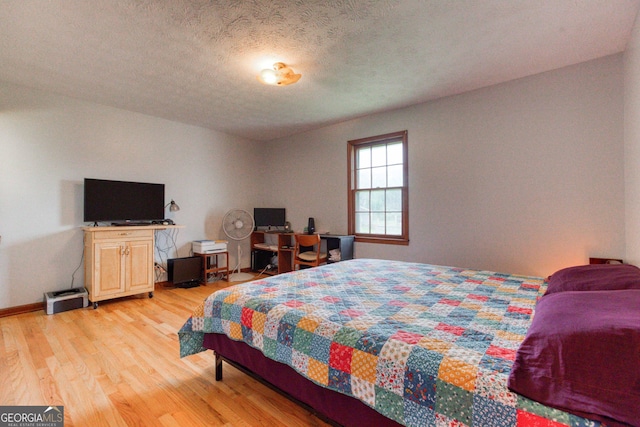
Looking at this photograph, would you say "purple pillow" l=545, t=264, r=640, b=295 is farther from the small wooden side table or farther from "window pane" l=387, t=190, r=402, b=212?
the small wooden side table

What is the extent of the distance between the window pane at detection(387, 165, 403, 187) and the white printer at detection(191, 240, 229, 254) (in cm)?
279

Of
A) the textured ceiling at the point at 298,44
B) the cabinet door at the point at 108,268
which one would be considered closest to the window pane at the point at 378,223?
the textured ceiling at the point at 298,44

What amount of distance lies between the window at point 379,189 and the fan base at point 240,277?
1.94 metres

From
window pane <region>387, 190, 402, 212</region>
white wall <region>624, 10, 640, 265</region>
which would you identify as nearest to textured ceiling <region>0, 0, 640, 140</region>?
white wall <region>624, 10, 640, 265</region>

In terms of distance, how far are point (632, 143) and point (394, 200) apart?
230cm

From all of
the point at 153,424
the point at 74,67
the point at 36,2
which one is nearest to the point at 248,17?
the point at 36,2

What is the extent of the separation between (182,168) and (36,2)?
276cm

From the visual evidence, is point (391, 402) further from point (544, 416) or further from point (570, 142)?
point (570, 142)

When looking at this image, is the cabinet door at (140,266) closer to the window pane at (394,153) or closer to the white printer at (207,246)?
the white printer at (207,246)

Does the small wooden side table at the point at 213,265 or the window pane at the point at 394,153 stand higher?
the window pane at the point at 394,153

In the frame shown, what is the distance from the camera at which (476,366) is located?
991 millimetres

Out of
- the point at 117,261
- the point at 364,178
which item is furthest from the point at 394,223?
the point at 117,261

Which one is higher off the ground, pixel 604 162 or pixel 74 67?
pixel 74 67

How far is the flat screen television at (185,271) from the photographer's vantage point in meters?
4.23
